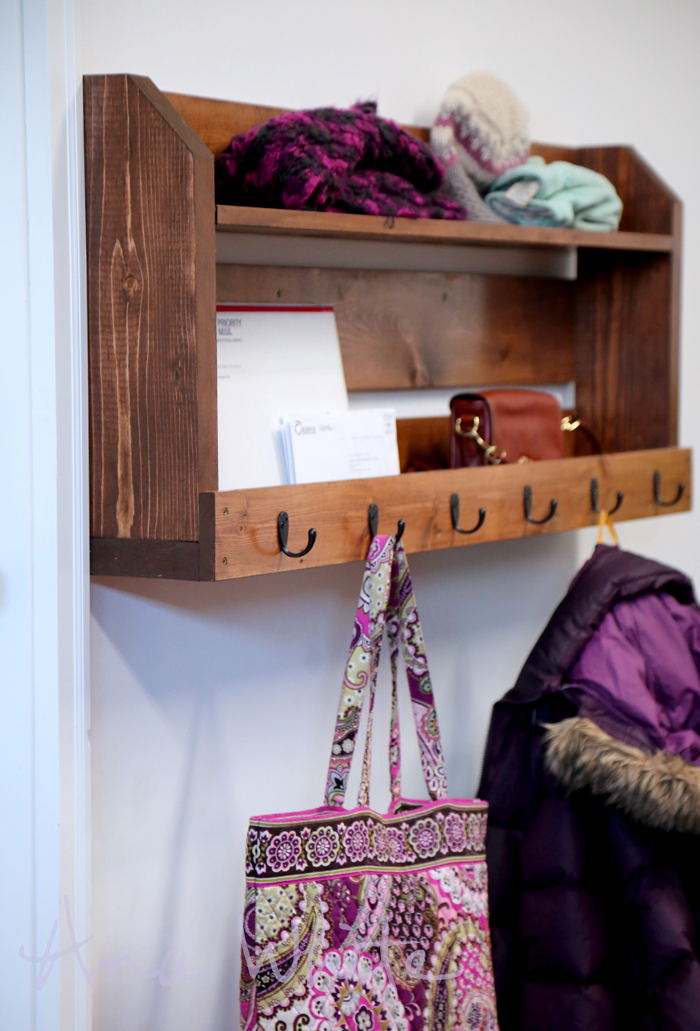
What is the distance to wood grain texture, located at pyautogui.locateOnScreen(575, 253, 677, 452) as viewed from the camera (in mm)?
1394

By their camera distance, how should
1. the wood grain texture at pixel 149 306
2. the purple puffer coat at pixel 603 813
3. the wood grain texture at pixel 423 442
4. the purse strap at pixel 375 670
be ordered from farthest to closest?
the wood grain texture at pixel 423 442 → the purple puffer coat at pixel 603 813 → the purse strap at pixel 375 670 → the wood grain texture at pixel 149 306

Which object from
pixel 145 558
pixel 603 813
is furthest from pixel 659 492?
pixel 145 558

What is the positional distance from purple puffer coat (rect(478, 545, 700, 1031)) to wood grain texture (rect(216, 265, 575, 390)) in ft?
1.17

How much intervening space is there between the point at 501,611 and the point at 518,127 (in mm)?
Result: 733

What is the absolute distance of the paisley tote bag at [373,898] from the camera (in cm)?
90

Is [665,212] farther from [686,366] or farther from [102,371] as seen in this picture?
[102,371]

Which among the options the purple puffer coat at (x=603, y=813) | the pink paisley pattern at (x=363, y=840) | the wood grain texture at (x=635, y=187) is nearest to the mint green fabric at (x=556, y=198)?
the wood grain texture at (x=635, y=187)

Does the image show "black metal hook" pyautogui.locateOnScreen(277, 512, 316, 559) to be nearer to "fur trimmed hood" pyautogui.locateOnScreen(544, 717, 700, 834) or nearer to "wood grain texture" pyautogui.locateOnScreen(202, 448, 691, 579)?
"wood grain texture" pyautogui.locateOnScreen(202, 448, 691, 579)

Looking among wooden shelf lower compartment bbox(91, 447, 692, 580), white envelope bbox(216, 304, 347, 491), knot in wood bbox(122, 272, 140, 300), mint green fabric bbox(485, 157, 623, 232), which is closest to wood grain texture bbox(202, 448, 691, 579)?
wooden shelf lower compartment bbox(91, 447, 692, 580)

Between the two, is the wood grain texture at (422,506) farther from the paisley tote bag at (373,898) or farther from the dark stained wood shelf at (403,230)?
the dark stained wood shelf at (403,230)

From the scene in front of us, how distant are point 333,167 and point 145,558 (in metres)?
0.47

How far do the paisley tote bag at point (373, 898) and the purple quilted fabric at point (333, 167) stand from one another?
387mm

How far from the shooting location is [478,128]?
121 cm

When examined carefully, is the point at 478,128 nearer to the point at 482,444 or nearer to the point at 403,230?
the point at 403,230
